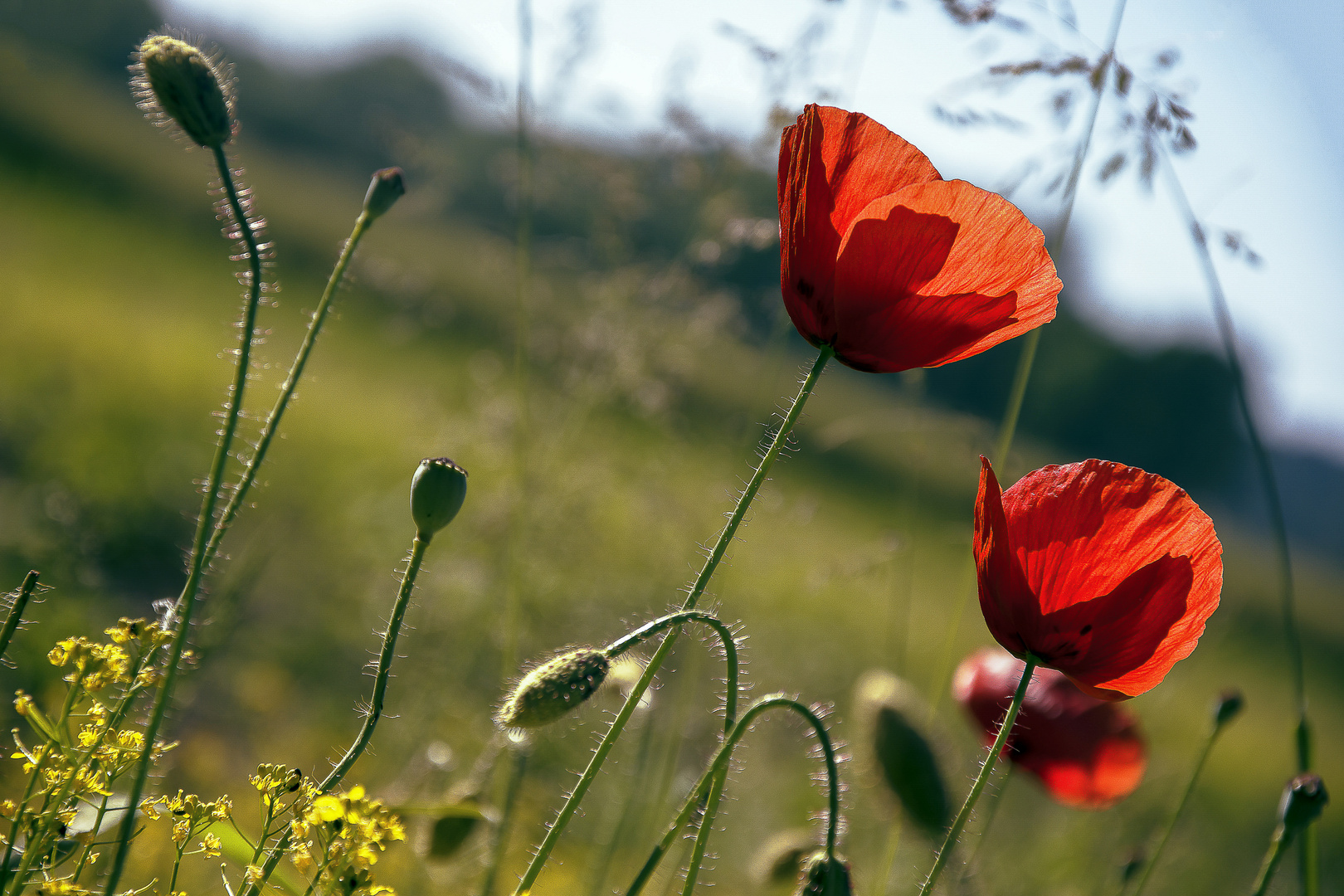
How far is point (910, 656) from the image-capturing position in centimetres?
349

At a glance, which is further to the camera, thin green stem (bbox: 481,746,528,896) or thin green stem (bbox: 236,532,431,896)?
thin green stem (bbox: 481,746,528,896)

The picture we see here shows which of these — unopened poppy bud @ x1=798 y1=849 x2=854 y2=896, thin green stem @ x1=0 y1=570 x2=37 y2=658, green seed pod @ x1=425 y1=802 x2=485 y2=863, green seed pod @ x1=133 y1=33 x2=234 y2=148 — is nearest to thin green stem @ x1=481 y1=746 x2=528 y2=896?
green seed pod @ x1=425 y1=802 x2=485 y2=863

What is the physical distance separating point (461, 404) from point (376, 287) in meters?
0.88

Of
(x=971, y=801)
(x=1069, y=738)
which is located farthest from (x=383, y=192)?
(x=1069, y=738)

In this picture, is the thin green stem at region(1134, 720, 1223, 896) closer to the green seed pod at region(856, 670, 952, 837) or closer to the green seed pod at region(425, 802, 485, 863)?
the green seed pod at region(856, 670, 952, 837)

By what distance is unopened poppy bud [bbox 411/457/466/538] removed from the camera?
415 mm

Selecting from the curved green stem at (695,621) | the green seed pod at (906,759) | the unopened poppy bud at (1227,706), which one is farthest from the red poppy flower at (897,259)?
the green seed pod at (906,759)

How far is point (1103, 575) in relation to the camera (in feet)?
1.66

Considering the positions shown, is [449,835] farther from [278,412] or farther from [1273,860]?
[1273,860]

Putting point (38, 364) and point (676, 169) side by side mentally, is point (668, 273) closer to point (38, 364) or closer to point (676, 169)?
point (676, 169)

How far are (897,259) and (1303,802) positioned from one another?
406mm

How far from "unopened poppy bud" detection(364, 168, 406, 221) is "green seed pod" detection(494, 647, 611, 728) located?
242 mm

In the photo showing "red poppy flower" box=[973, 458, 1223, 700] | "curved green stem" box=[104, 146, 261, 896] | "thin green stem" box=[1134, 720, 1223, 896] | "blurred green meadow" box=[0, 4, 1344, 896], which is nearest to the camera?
"curved green stem" box=[104, 146, 261, 896]

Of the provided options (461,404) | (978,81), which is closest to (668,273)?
(978,81)
